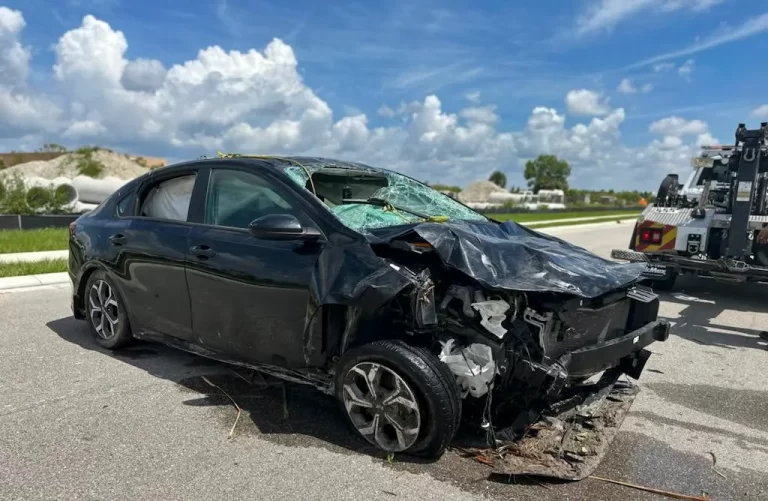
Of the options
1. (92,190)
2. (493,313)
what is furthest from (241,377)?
(92,190)

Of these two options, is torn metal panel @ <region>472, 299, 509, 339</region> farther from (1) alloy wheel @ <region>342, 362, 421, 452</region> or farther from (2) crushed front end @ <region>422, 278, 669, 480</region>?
(1) alloy wheel @ <region>342, 362, 421, 452</region>

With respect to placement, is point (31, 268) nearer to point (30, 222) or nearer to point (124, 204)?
point (124, 204)

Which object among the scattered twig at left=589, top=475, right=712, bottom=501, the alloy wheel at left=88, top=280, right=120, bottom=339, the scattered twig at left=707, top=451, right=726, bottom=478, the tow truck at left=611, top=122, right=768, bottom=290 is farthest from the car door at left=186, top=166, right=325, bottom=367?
the tow truck at left=611, top=122, right=768, bottom=290

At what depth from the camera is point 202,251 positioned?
163 inches

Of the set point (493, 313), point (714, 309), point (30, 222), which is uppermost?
point (493, 313)

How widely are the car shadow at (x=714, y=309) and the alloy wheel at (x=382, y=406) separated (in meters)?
4.44

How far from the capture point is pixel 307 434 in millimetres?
3650

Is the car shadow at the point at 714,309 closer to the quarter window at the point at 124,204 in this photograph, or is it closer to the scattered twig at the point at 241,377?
the scattered twig at the point at 241,377

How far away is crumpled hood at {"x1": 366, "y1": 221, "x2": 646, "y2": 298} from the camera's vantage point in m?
3.27

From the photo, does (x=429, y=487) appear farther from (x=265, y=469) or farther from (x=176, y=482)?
(x=176, y=482)

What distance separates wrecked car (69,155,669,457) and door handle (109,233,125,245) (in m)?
0.42

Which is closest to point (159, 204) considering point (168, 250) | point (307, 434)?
point (168, 250)

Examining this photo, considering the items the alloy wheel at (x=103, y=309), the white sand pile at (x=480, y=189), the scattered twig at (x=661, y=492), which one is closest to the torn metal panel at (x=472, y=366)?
the scattered twig at (x=661, y=492)

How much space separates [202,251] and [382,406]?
1.71m
